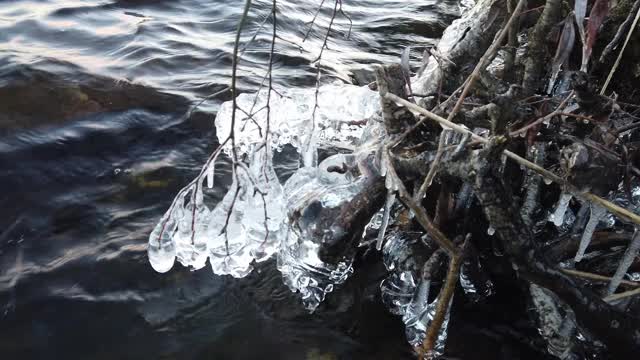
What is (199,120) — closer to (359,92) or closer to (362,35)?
(359,92)

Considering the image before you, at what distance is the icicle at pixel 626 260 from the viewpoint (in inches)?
91.2

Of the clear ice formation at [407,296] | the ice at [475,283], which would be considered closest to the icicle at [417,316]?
the clear ice formation at [407,296]

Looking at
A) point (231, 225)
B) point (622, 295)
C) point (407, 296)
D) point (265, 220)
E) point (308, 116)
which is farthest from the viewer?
point (308, 116)

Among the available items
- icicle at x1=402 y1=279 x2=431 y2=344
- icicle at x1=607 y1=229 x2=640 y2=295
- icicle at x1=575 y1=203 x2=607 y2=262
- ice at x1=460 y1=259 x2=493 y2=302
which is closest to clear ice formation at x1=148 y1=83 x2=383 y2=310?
icicle at x1=402 y1=279 x2=431 y2=344

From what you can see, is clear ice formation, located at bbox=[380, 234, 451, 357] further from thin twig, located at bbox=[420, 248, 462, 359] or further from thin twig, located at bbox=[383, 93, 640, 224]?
thin twig, located at bbox=[383, 93, 640, 224]

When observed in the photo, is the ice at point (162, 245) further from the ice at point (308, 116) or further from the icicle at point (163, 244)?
the ice at point (308, 116)

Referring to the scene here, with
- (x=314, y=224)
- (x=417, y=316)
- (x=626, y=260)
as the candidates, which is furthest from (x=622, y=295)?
(x=314, y=224)

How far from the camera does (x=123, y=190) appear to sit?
3.72 metres

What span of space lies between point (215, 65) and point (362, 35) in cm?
200

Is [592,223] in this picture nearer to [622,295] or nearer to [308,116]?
[622,295]

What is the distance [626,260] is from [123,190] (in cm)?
275

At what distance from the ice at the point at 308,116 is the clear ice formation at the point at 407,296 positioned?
0.64 metres

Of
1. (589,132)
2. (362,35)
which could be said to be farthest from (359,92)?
(362,35)

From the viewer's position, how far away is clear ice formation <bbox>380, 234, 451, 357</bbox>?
2.73 m
